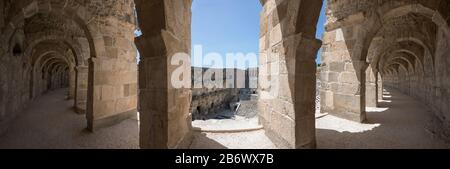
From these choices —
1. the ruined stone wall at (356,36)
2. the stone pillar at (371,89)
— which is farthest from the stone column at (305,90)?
the stone pillar at (371,89)

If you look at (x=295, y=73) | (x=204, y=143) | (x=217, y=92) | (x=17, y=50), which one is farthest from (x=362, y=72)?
(x=217, y=92)

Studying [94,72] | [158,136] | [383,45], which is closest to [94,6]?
[94,72]

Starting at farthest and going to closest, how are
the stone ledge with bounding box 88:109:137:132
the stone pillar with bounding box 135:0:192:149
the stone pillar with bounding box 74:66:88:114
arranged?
the stone pillar with bounding box 74:66:88:114 → the stone ledge with bounding box 88:109:137:132 → the stone pillar with bounding box 135:0:192:149

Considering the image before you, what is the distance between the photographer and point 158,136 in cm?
251

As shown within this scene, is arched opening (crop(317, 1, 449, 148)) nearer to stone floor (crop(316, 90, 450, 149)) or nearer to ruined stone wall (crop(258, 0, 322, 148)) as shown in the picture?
stone floor (crop(316, 90, 450, 149))

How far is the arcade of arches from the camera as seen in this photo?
258 cm

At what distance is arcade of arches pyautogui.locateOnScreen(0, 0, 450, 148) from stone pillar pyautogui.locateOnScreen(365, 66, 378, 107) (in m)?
0.05

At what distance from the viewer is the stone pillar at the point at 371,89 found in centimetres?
819

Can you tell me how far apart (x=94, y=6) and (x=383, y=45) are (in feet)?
36.2

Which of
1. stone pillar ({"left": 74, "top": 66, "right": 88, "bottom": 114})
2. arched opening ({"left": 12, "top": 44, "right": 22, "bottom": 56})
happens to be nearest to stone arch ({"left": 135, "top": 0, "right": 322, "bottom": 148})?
arched opening ({"left": 12, "top": 44, "right": 22, "bottom": 56})

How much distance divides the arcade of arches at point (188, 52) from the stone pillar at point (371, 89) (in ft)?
0.16

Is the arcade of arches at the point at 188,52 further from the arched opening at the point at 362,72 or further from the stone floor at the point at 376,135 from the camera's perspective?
the stone floor at the point at 376,135

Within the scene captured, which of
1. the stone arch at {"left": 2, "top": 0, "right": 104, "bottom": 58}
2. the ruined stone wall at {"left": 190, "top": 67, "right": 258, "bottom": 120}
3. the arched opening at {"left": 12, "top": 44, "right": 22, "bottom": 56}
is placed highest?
the stone arch at {"left": 2, "top": 0, "right": 104, "bottom": 58}
